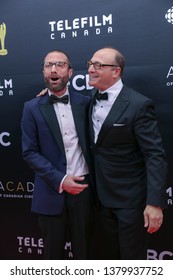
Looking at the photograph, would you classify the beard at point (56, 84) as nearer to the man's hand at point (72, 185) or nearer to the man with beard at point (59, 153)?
the man with beard at point (59, 153)

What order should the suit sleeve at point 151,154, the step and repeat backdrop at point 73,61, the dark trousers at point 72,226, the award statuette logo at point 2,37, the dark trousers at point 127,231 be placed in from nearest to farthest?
the suit sleeve at point 151,154
the dark trousers at point 127,231
the dark trousers at point 72,226
the step and repeat backdrop at point 73,61
the award statuette logo at point 2,37

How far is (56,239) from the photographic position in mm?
1903

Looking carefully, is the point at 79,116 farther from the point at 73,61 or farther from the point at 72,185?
the point at 73,61

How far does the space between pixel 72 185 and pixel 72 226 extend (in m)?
0.30

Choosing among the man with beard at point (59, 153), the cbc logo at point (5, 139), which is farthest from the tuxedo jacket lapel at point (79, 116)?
the cbc logo at point (5, 139)

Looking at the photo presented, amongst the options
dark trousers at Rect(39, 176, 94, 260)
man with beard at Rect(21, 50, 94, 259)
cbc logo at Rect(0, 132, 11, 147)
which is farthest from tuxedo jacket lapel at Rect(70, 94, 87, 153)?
cbc logo at Rect(0, 132, 11, 147)

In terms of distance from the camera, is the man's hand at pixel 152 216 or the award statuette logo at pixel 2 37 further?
the award statuette logo at pixel 2 37

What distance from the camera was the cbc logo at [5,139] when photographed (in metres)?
2.66

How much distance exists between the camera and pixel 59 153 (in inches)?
74.0

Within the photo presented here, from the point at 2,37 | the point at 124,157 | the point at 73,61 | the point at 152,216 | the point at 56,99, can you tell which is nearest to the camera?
the point at 152,216

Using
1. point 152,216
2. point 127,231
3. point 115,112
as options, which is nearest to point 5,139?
point 115,112

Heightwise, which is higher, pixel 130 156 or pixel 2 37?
pixel 2 37

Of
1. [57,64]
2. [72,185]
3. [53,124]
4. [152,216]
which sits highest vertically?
[57,64]

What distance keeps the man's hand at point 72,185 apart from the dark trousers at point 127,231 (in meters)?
0.20
